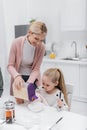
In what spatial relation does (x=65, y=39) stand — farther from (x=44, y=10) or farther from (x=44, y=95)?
(x=44, y=95)

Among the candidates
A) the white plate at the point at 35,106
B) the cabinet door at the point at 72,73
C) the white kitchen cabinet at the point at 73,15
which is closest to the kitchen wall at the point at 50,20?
the white kitchen cabinet at the point at 73,15

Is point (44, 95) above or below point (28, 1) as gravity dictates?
below

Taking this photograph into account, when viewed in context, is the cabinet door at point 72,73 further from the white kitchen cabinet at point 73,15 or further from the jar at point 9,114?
the jar at point 9,114

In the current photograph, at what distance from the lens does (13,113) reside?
103cm

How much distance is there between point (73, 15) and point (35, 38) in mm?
1211

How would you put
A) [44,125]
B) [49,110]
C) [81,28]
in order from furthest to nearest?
[81,28] → [49,110] → [44,125]

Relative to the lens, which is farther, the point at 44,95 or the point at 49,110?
the point at 44,95

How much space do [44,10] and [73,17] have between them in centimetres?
34

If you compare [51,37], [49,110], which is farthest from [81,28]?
[49,110]

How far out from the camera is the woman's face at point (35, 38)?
1.34 metres

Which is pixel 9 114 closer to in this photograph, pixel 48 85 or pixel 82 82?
pixel 48 85

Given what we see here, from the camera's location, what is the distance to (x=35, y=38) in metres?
1.36

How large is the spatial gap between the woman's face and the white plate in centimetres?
39

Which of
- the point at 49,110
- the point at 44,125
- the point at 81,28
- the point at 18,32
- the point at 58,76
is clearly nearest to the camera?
the point at 44,125
